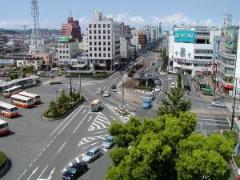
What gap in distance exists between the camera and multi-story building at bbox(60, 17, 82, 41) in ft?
582

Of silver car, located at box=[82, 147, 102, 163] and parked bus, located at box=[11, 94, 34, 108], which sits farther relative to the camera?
parked bus, located at box=[11, 94, 34, 108]

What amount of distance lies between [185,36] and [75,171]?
289 feet

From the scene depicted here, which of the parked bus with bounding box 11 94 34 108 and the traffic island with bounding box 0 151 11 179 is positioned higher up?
the parked bus with bounding box 11 94 34 108

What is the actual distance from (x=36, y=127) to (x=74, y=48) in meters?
78.4

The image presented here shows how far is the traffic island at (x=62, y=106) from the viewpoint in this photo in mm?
58062

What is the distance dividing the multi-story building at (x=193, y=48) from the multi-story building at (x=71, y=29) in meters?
75.1

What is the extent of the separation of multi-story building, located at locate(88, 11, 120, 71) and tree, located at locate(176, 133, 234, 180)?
9833cm

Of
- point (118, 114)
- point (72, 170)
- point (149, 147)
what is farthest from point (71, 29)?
point (149, 147)

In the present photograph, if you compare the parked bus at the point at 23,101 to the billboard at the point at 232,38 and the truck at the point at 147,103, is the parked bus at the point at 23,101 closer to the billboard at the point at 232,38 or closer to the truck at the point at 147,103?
the truck at the point at 147,103

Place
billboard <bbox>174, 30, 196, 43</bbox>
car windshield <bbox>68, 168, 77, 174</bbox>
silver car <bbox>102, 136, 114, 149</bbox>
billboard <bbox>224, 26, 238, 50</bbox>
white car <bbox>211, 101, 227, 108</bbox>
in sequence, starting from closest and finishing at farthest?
car windshield <bbox>68, 168, 77, 174</bbox> → silver car <bbox>102, 136, 114, 149</bbox> → white car <bbox>211, 101, 227, 108</bbox> → billboard <bbox>224, 26, 238, 50</bbox> → billboard <bbox>174, 30, 196, 43</bbox>

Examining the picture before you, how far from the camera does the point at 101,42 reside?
120 m

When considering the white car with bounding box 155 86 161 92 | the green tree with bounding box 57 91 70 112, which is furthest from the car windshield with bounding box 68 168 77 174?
the white car with bounding box 155 86 161 92

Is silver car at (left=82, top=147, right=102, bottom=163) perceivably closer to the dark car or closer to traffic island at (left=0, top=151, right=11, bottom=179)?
the dark car

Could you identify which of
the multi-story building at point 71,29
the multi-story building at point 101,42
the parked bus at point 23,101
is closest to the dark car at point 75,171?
the parked bus at point 23,101
